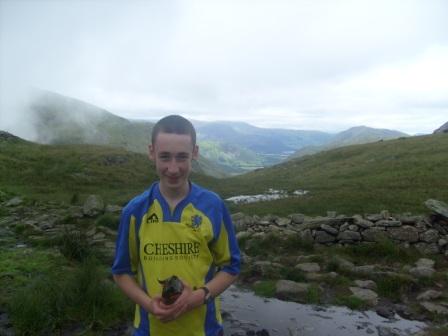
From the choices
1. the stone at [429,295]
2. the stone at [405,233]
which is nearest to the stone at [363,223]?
the stone at [405,233]

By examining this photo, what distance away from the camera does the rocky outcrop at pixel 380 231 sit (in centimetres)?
1430

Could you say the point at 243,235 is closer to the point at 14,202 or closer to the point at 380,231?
the point at 380,231

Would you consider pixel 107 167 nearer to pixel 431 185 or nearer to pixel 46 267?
pixel 431 185

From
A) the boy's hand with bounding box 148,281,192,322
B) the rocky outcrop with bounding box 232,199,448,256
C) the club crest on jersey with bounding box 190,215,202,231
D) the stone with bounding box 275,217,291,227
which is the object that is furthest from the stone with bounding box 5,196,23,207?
the boy's hand with bounding box 148,281,192,322

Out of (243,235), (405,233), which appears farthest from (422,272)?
(243,235)

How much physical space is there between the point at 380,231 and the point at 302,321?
6818mm

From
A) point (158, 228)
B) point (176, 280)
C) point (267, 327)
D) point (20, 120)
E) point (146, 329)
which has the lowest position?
point (267, 327)

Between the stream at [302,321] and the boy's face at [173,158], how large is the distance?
595 cm

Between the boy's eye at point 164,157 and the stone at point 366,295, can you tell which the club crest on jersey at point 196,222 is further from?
the stone at point 366,295

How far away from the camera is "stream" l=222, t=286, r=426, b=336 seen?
8.65m

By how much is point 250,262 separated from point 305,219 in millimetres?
5307

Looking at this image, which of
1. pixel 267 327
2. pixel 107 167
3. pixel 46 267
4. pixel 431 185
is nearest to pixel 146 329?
pixel 267 327

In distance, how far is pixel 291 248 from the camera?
47.6 ft

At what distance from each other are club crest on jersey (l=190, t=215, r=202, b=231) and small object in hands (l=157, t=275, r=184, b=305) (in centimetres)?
51
